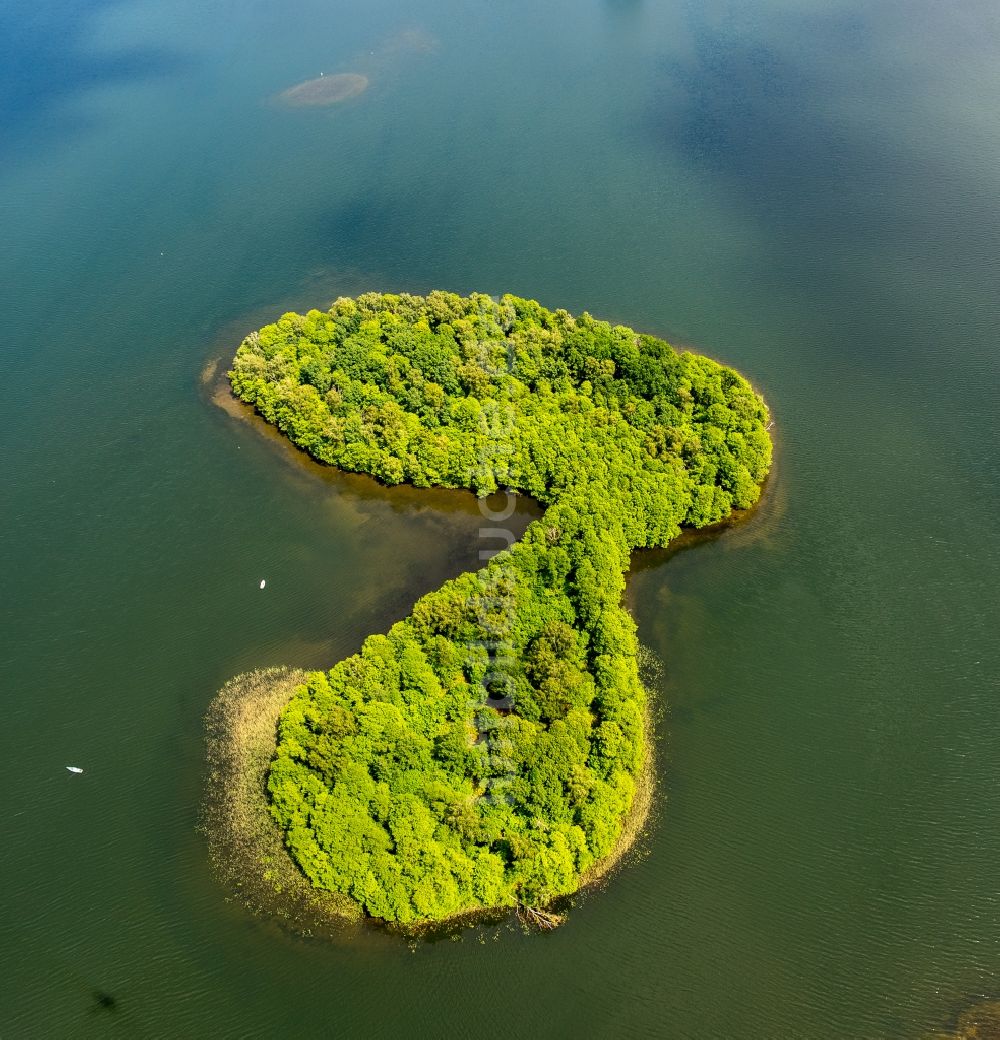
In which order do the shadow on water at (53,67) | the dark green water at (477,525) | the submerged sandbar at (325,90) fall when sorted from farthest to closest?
the submerged sandbar at (325,90) < the shadow on water at (53,67) < the dark green water at (477,525)

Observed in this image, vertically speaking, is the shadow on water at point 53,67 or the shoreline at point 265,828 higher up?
the shadow on water at point 53,67

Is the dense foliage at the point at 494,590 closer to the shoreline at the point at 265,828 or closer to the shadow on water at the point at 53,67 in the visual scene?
the shoreline at the point at 265,828

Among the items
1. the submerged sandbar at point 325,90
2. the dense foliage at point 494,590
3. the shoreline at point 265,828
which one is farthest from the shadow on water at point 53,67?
the shoreline at point 265,828

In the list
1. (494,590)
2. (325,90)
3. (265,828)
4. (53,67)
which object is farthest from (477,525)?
(53,67)

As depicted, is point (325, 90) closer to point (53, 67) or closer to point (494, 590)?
point (53, 67)

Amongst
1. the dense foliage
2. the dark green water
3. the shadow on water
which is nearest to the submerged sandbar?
the dark green water
